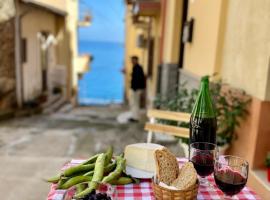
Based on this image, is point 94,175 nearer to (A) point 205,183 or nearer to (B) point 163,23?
(A) point 205,183

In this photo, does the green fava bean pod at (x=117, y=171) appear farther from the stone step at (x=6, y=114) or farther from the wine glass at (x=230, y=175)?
the stone step at (x=6, y=114)

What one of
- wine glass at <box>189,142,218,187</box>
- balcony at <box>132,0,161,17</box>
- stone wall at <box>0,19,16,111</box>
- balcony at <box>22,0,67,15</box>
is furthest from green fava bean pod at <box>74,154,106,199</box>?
balcony at <box>22,0,67,15</box>

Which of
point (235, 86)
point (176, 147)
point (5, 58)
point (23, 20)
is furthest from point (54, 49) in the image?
Answer: point (235, 86)

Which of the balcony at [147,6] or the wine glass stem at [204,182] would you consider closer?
the wine glass stem at [204,182]

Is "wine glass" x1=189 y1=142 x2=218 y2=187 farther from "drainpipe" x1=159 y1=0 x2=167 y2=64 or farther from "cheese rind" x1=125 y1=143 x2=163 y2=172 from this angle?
"drainpipe" x1=159 y1=0 x2=167 y2=64

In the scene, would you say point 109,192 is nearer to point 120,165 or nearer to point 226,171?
point 120,165

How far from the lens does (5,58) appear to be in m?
6.41

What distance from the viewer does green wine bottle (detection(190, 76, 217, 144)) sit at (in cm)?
161

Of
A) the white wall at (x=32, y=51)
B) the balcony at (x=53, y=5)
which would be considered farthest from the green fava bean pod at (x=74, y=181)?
the white wall at (x=32, y=51)

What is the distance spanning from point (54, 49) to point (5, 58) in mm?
3692

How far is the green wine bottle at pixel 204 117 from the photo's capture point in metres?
1.61

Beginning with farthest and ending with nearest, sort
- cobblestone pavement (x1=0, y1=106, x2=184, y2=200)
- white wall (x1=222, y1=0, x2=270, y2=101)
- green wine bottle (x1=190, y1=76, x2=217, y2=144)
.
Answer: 1. cobblestone pavement (x1=0, y1=106, x2=184, y2=200)
2. white wall (x1=222, y1=0, x2=270, y2=101)
3. green wine bottle (x1=190, y1=76, x2=217, y2=144)

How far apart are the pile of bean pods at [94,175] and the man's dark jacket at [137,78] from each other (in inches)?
194

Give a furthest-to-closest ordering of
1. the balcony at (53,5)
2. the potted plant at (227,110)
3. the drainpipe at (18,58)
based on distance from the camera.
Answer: the balcony at (53,5)
the drainpipe at (18,58)
the potted plant at (227,110)
